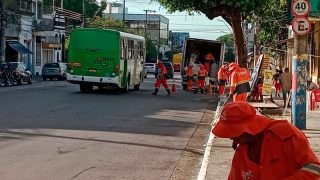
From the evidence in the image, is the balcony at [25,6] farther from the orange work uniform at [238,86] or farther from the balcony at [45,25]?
the orange work uniform at [238,86]

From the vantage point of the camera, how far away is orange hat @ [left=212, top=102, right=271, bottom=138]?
Answer: 3.17 m

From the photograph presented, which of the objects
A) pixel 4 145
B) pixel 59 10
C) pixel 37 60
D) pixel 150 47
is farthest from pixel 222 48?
pixel 150 47

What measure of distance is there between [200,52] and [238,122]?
34.2 meters

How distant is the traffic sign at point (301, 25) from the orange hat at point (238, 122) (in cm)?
1062

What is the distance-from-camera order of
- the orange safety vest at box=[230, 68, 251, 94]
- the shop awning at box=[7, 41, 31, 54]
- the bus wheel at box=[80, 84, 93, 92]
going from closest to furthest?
the orange safety vest at box=[230, 68, 251, 94] → the bus wheel at box=[80, 84, 93, 92] → the shop awning at box=[7, 41, 31, 54]

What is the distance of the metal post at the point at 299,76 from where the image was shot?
1384cm

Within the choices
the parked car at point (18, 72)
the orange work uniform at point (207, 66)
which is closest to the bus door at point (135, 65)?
the orange work uniform at point (207, 66)

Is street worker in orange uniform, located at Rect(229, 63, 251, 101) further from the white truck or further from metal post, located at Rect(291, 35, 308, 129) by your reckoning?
the white truck

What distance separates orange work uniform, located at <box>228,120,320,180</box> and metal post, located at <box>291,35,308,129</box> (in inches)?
430

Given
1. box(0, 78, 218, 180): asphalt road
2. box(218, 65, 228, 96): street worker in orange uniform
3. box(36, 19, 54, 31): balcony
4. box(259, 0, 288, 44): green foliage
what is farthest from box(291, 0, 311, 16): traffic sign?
box(36, 19, 54, 31): balcony

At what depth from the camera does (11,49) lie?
54.0 metres

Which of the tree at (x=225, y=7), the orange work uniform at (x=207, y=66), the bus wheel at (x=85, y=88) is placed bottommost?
the bus wheel at (x=85, y=88)

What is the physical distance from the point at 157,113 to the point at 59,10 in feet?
178

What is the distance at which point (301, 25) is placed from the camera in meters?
13.5
